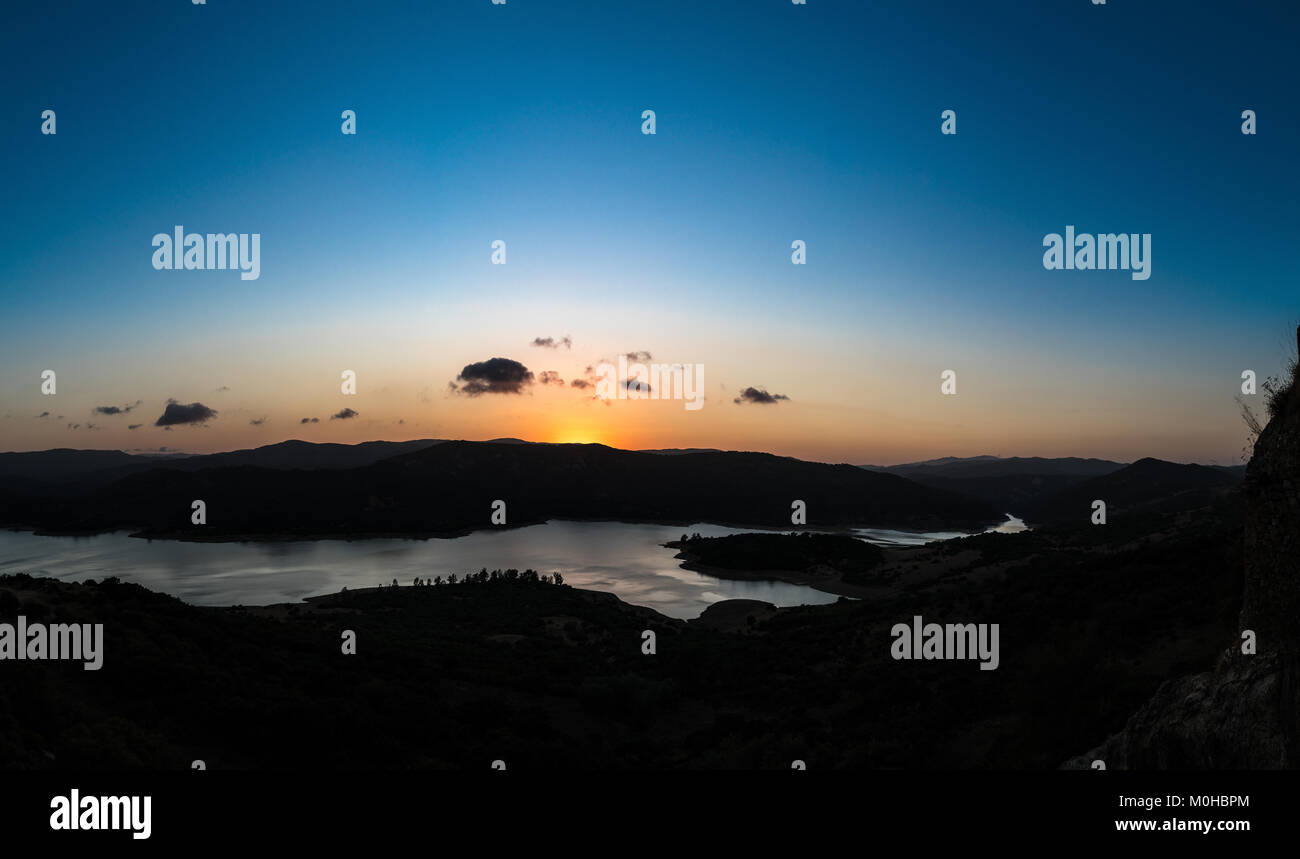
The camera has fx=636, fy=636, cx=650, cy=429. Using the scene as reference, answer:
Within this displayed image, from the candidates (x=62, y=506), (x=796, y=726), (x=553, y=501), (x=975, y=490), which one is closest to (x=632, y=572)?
(x=796, y=726)

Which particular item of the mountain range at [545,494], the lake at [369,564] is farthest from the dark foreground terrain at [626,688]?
the mountain range at [545,494]

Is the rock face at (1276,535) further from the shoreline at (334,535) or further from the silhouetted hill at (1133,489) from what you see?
the shoreline at (334,535)

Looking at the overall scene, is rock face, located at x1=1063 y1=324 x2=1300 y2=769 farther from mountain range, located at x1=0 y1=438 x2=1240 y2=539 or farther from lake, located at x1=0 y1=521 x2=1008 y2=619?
mountain range, located at x1=0 y1=438 x2=1240 y2=539

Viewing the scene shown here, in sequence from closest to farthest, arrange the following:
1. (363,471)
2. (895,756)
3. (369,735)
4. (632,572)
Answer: (895,756), (369,735), (632,572), (363,471)

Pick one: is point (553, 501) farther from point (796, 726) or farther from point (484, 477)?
point (796, 726)

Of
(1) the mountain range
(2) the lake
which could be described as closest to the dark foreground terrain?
(2) the lake

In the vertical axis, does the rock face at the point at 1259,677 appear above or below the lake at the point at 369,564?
above
